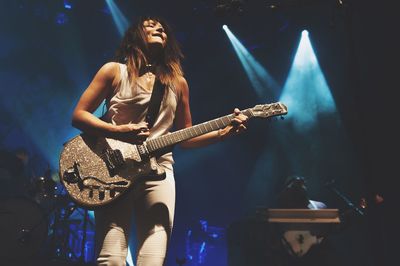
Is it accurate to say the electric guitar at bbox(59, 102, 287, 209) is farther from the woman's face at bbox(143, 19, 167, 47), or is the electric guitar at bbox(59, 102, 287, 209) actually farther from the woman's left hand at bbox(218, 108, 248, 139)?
the woman's face at bbox(143, 19, 167, 47)

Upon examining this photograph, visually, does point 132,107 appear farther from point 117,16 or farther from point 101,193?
point 117,16

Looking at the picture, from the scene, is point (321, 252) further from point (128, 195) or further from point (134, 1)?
point (134, 1)

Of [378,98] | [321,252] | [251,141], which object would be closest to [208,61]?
[251,141]

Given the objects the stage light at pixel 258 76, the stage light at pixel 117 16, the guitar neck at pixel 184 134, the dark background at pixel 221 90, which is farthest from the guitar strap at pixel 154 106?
the stage light at pixel 258 76

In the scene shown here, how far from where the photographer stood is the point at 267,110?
327 cm

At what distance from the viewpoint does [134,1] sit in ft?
32.8

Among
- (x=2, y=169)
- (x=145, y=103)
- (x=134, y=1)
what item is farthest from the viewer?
(x=134, y=1)

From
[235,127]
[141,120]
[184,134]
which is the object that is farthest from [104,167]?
[235,127]

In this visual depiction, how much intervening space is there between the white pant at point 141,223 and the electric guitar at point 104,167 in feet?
0.20

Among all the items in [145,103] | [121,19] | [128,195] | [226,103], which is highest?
[121,19]

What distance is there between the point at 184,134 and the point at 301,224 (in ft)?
10.2

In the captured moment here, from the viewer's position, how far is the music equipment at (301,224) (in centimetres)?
504

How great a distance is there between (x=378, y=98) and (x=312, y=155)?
9.21ft

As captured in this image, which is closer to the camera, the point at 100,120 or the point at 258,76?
the point at 100,120
